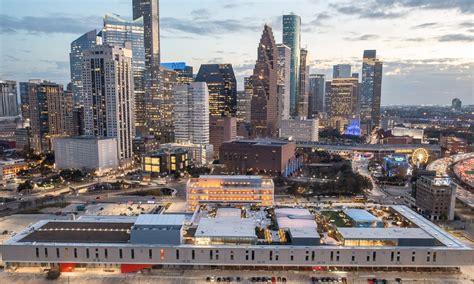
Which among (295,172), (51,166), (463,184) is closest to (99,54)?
(51,166)

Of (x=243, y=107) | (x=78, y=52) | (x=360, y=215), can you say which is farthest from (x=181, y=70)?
(x=360, y=215)

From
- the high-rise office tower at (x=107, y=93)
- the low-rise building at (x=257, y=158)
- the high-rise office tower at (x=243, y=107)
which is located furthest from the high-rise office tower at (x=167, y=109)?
the low-rise building at (x=257, y=158)

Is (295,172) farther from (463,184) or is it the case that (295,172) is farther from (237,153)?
(463,184)

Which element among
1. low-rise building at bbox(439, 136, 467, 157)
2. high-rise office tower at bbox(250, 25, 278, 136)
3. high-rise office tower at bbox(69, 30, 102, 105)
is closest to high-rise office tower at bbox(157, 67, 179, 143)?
high-rise office tower at bbox(250, 25, 278, 136)

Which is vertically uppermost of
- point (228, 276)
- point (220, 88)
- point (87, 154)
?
point (220, 88)

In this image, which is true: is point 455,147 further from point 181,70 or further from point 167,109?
point 181,70

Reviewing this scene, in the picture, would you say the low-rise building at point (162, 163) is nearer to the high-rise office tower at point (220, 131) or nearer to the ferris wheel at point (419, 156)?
the high-rise office tower at point (220, 131)

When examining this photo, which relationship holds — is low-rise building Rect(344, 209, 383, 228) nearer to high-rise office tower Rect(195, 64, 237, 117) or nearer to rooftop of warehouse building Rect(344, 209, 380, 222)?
rooftop of warehouse building Rect(344, 209, 380, 222)
